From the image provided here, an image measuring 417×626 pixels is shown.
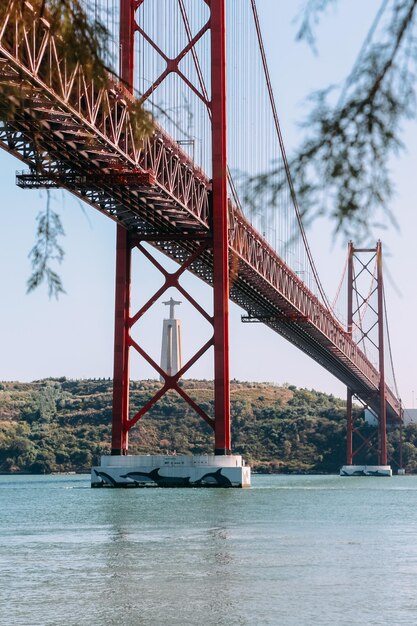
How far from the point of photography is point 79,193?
32781 mm

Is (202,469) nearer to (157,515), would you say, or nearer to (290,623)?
(157,515)

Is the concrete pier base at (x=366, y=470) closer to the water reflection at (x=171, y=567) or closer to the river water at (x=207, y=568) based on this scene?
the river water at (x=207, y=568)

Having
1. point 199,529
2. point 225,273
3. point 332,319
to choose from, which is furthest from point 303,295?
point 199,529

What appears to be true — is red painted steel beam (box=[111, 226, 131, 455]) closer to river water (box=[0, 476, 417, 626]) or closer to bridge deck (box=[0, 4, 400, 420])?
bridge deck (box=[0, 4, 400, 420])

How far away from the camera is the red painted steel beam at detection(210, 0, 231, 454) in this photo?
126 ft

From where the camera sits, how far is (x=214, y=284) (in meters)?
38.9

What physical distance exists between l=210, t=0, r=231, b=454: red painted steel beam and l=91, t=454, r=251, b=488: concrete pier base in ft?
2.10

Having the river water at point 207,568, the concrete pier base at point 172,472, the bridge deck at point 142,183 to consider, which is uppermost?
the bridge deck at point 142,183

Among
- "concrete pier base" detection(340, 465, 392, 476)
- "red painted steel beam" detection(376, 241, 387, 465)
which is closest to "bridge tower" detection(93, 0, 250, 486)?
"red painted steel beam" detection(376, 241, 387, 465)

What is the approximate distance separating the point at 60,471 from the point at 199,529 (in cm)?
6454

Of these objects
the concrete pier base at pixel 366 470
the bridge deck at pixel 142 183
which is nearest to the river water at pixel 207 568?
the bridge deck at pixel 142 183

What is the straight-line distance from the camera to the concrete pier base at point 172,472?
3844cm

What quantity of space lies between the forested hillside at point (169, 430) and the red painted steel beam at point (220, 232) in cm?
4616

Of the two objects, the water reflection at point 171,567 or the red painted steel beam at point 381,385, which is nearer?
the water reflection at point 171,567
